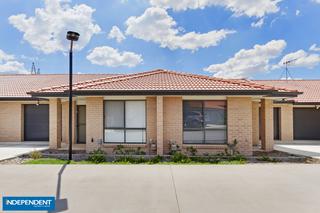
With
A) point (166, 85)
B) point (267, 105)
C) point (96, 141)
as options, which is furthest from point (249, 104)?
point (96, 141)

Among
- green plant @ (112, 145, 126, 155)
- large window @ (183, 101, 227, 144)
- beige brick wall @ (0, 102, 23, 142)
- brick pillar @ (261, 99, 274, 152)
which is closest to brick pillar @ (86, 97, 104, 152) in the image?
green plant @ (112, 145, 126, 155)

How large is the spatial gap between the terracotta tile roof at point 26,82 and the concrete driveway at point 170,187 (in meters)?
9.87

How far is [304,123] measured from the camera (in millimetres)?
17203

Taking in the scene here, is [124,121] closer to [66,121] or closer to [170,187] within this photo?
[66,121]

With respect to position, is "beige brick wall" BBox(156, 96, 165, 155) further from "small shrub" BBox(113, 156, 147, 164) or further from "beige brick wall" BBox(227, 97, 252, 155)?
"beige brick wall" BBox(227, 97, 252, 155)

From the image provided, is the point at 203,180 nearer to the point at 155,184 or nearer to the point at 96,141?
the point at 155,184

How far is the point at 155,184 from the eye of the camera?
6473 millimetres

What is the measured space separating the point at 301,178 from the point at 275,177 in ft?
2.49

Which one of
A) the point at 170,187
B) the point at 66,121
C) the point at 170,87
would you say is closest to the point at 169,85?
the point at 170,87

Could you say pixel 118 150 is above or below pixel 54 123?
below

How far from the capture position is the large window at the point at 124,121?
11.0 metres

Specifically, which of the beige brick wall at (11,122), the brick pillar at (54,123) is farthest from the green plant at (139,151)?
the beige brick wall at (11,122)

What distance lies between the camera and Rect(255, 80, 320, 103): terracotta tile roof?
54.9 feet

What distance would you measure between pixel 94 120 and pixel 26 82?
1226 cm
